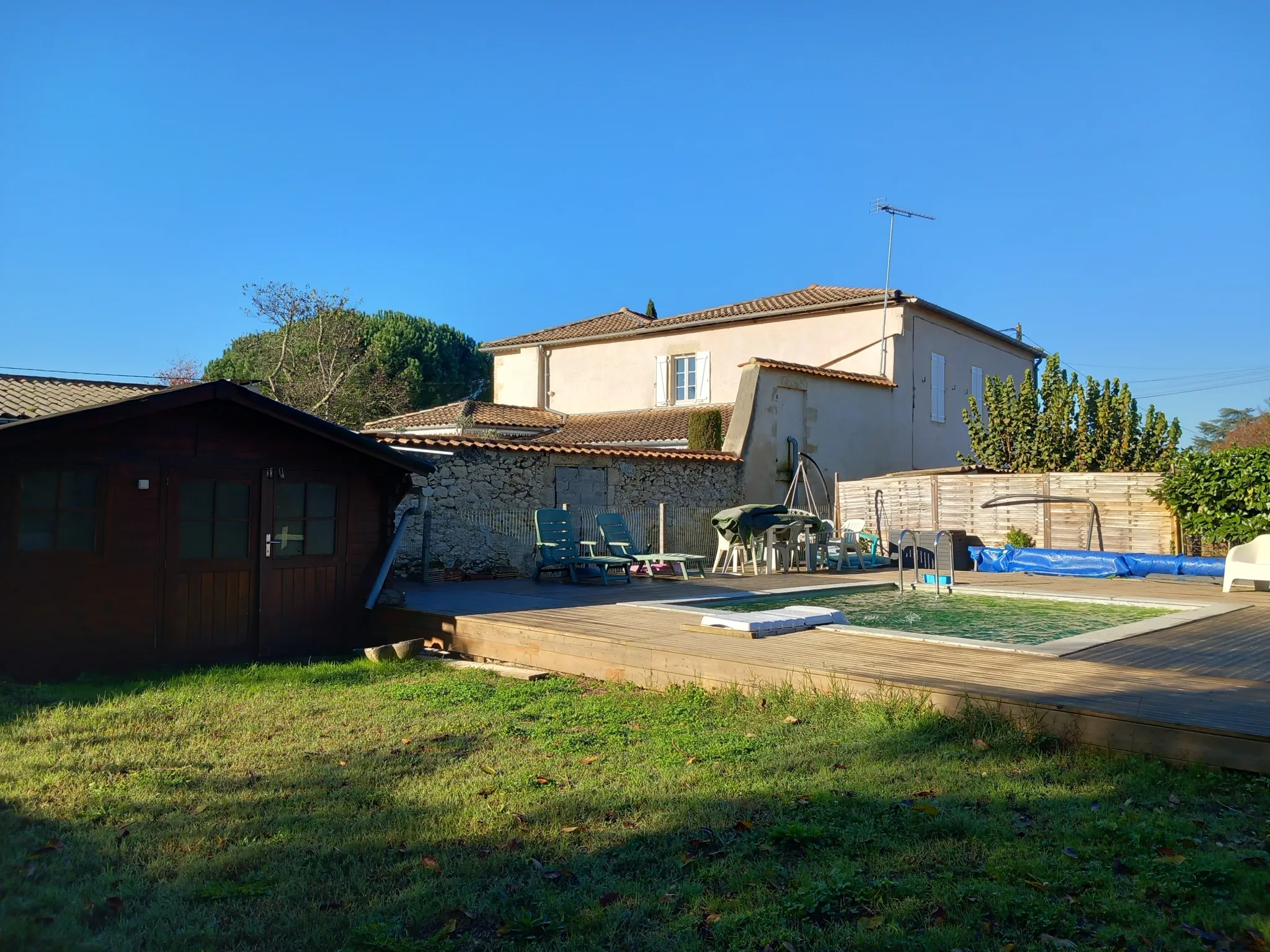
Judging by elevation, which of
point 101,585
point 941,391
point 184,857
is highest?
point 941,391

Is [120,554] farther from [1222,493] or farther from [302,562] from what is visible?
[1222,493]

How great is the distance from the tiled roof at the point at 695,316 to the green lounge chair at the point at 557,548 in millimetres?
13071

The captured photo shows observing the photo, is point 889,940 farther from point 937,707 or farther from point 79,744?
point 79,744

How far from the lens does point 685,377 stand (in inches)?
1054

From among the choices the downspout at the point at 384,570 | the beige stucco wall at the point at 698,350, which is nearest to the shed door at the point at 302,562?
the downspout at the point at 384,570

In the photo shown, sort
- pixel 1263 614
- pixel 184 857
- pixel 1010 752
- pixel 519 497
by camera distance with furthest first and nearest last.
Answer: pixel 519 497 < pixel 1263 614 < pixel 1010 752 < pixel 184 857

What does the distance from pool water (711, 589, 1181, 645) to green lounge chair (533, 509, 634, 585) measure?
3.20 meters

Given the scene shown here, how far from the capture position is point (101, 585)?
26.8 feet

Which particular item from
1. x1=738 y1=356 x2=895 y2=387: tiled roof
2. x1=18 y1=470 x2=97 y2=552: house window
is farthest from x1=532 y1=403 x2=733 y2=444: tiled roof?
x1=18 y1=470 x2=97 y2=552: house window

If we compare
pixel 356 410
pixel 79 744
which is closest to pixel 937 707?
pixel 79 744

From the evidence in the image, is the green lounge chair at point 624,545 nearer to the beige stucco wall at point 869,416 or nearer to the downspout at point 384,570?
the downspout at point 384,570

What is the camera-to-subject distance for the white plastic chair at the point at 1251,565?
12.3 m

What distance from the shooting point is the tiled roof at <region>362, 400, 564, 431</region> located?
26.0m

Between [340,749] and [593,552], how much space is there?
438 inches
